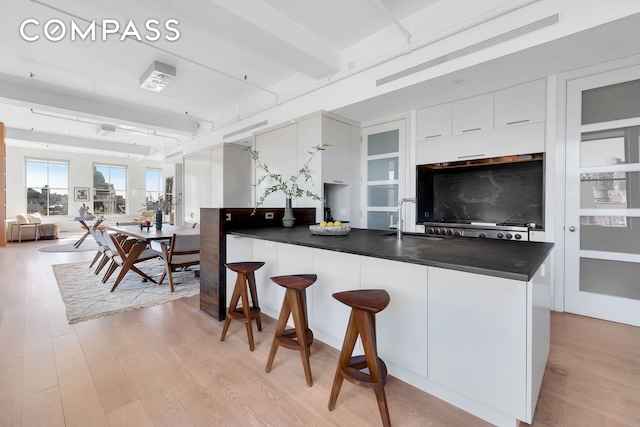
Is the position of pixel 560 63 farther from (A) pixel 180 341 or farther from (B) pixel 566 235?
(A) pixel 180 341

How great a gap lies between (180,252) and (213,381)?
2421mm

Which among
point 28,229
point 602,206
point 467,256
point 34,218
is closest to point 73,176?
point 34,218

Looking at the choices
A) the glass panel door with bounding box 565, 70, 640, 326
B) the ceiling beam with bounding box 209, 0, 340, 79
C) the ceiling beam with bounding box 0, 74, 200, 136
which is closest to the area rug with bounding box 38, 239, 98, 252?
the ceiling beam with bounding box 0, 74, 200, 136

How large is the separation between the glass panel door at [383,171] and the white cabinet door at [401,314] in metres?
2.49

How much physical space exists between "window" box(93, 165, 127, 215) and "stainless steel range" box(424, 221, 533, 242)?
478 inches

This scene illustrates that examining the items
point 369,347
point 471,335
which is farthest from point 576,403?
point 369,347

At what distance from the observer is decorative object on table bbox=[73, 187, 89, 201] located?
400 inches

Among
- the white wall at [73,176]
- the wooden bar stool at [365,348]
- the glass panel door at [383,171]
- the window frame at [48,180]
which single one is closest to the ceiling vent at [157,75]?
the glass panel door at [383,171]

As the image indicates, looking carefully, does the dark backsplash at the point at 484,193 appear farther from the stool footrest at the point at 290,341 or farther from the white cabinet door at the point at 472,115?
A: the stool footrest at the point at 290,341

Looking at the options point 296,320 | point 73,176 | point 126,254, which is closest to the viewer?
point 296,320

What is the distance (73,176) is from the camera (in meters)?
10.1

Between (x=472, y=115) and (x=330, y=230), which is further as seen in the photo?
(x=472, y=115)

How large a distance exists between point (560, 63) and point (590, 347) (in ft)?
8.56

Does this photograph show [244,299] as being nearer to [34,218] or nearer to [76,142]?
[76,142]
